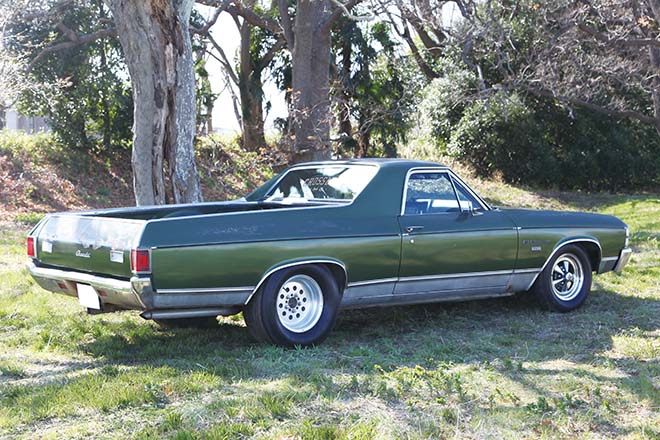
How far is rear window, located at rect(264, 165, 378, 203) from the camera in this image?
7676mm

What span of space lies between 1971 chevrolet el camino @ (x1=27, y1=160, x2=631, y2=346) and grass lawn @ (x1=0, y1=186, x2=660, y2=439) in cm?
36

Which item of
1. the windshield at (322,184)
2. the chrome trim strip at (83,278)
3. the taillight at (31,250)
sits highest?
the windshield at (322,184)

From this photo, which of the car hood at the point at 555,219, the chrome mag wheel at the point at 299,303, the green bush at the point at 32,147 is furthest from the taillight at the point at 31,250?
Result: the green bush at the point at 32,147

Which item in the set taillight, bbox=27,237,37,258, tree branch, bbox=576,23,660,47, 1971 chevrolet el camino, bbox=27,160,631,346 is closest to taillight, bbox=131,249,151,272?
1971 chevrolet el camino, bbox=27,160,631,346

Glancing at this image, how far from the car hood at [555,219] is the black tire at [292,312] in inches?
86.4

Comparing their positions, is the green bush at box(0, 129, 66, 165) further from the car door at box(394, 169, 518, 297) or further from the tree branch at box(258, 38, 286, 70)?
the car door at box(394, 169, 518, 297)

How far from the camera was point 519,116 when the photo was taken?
25453mm

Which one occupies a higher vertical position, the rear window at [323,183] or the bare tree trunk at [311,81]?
the bare tree trunk at [311,81]

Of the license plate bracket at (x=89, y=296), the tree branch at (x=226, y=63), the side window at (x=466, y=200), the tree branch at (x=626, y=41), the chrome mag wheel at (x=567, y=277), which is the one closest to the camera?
the license plate bracket at (x=89, y=296)

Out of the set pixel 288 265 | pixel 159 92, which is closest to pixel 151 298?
pixel 288 265

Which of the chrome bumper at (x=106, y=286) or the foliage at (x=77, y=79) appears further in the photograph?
the foliage at (x=77, y=79)

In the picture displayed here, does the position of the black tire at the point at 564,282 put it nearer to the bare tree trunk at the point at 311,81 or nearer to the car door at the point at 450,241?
the car door at the point at 450,241

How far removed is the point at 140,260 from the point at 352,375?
1.69 m

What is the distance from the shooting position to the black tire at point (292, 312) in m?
6.67
